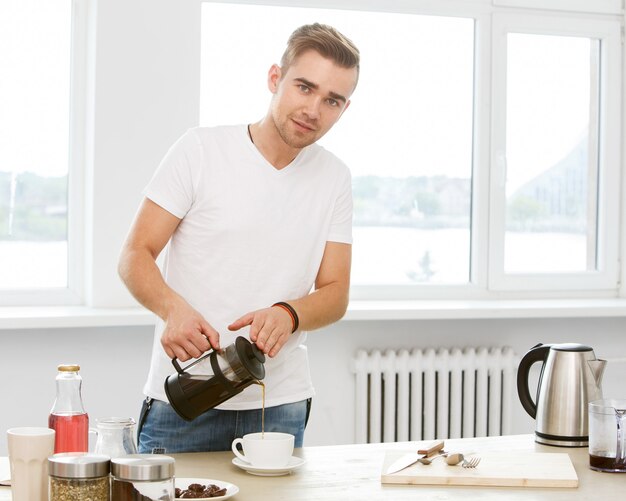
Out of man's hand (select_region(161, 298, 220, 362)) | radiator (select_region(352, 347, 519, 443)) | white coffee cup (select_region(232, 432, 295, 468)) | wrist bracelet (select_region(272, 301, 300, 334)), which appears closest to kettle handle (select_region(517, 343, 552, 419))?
wrist bracelet (select_region(272, 301, 300, 334))

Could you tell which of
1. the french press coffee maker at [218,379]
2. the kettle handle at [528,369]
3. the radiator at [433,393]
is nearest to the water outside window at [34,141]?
the radiator at [433,393]

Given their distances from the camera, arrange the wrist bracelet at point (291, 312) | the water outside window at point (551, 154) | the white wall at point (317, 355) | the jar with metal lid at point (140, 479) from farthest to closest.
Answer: the water outside window at point (551, 154) → the white wall at point (317, 355) → the wrist bracelet at point (291, 312) → the jar with metal lid at point (140, 479)

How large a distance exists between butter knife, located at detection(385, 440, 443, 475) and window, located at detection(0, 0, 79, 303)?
6.62ft

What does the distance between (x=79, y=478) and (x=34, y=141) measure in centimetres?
246

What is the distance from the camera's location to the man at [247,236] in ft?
6.92

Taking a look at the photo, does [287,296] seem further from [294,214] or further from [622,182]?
[622,182]

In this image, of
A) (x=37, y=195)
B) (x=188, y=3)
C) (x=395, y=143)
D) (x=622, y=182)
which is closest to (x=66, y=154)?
(x=37, y=195)

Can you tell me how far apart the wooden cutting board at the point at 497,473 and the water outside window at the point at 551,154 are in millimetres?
Answer: 2325

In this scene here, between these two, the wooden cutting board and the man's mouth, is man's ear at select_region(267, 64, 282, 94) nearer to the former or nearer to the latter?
the man's mouth

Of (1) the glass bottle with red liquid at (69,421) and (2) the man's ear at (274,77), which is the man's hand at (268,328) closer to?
(1) the glass bottle with red liquid at (69,421)

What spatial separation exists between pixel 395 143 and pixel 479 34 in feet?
2.02

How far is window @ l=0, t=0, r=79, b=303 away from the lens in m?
3.47

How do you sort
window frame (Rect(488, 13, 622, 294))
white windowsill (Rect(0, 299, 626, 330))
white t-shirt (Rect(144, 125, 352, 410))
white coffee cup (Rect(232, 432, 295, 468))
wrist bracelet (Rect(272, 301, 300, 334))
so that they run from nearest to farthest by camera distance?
white coffee cup (Rect(232, 432, 295, 468)), wrist bracelet (Rect(272, 301, 300, 334)), white t-shirt (Rect(144, 125, 352, 410)), white windowsill (Rect(0, 299, 626, 330)), window frame (Rect(488, 13, 622, 294))

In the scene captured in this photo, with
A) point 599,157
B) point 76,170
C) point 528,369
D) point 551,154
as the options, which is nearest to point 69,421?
point 528,369
